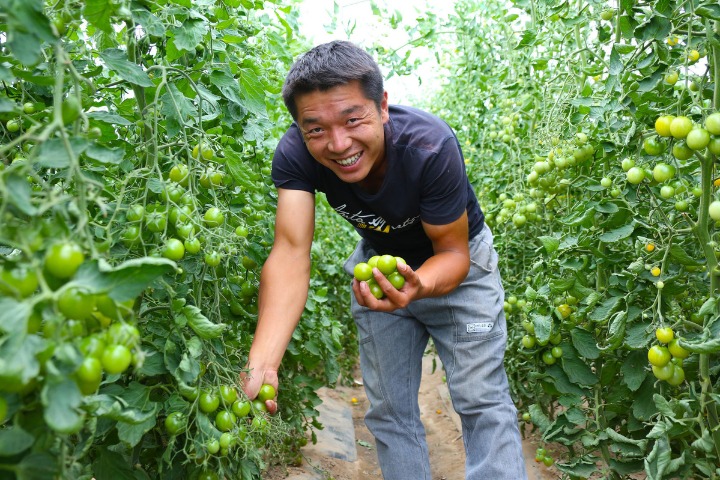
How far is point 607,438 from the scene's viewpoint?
2.12 meters

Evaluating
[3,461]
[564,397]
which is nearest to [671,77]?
[564,397]

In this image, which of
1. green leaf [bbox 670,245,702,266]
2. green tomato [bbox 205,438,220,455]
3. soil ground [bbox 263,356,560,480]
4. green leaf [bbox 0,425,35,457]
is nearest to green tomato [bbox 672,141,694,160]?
green leaf [bbox 670,245,702,266]

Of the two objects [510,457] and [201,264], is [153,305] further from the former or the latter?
[510,457]

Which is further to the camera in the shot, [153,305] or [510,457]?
[510,457]

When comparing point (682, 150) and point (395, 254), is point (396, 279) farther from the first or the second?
point (682, 150)

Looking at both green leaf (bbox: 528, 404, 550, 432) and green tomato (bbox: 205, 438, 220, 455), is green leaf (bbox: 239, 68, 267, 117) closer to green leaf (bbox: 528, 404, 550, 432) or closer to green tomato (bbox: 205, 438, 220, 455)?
green tomato (bbox: 205, 438, 220, 455)

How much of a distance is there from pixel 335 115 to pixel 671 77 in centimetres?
87

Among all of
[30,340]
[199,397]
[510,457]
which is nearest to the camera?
[30,340]

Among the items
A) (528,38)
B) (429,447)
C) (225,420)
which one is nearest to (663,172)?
(528,38)

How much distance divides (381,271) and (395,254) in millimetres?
516

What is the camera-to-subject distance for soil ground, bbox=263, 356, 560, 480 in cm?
292

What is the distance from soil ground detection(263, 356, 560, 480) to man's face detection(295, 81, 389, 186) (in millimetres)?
1296

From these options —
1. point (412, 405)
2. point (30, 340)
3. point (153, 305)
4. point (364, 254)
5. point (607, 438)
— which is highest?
point (30, 340)

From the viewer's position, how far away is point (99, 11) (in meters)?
1.25
